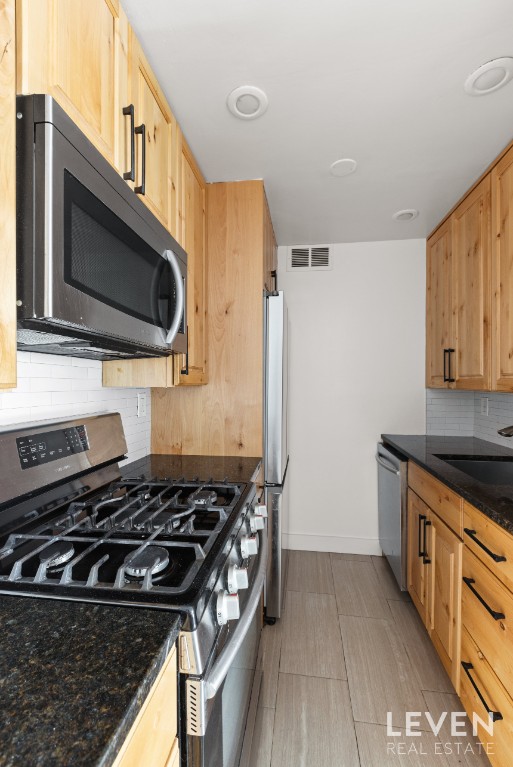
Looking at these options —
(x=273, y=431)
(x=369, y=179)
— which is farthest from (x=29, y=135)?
(x=369, y=179)

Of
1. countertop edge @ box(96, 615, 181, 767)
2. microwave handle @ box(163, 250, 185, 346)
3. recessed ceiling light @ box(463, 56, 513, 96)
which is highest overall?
recessed ceiling light @ box(463, 56, 513, 96)

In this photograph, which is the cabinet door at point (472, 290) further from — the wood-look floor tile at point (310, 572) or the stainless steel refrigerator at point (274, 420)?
the wood-look floor tile at point (310, 572)

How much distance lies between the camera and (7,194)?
0.67 metres

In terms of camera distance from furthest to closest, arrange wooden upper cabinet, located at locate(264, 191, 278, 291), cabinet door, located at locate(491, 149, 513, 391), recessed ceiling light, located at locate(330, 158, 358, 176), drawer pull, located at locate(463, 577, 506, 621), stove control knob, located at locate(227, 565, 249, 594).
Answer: wooden upper cabinet, located at locate(264, 191, 278, 291), recessed ceiling light, located at locate(330, 158, 358, 176), cabinet door, located at locate(491, 149, 513, 391), drawer pull, located at locate(463, 577, 506, 621), stove control knob, located at locate(227, 565, 249, 594)

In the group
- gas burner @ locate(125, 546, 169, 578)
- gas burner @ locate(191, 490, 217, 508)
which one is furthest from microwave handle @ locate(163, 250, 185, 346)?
gas burner @ locate(125, 546, 169, 578)

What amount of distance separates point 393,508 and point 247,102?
2293 mm

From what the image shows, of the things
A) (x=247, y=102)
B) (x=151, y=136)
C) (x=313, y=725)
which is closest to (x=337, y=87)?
(x=247, y=102)

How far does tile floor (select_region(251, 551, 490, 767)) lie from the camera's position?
1.43 meters

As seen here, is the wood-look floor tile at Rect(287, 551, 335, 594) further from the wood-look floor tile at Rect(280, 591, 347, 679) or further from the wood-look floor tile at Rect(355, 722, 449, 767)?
the wood-look floor tile at Rect(355, 722, 449, 767)

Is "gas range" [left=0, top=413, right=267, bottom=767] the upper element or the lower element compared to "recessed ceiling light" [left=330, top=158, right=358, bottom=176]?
lower

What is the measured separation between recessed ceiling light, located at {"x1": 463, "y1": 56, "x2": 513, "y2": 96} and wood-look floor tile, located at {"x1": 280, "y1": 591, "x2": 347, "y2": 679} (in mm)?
2456

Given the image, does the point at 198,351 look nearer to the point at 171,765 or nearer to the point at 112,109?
the point at 112,109

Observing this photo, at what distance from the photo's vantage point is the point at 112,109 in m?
1.02

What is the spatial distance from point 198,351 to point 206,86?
1.04 m
